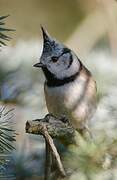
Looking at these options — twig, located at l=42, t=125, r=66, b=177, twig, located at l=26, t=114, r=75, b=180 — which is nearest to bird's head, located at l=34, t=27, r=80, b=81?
twig, located at l=26, t=114, r=75, b=180

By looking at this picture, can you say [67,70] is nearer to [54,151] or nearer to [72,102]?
[72,102]

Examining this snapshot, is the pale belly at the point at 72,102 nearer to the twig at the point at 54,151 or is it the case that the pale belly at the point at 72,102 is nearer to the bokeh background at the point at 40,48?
the bokeh background at the point at 40,48

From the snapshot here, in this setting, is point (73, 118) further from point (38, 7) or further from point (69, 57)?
point (38, 7)

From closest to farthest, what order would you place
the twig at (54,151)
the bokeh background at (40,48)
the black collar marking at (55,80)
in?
1. the twig at (54,151)
2. the bokeh background at (40,48)
3. the black collar marking at (55,80)

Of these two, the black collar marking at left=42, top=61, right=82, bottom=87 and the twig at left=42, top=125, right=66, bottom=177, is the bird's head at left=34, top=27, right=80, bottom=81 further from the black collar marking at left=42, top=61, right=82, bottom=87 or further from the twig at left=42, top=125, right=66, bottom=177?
the twig at left=42, top=125, right=66, bottom=177

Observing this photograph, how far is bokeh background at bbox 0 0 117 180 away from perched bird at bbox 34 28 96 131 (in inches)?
1.9

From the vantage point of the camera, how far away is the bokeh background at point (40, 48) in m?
1.48

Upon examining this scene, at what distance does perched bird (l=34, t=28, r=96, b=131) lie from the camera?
Answer: 1514 mm

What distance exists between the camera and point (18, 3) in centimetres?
198

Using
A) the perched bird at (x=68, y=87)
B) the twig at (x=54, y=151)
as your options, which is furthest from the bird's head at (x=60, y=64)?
the twig at (x=54, y=151)

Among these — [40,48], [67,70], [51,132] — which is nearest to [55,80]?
[67,70]

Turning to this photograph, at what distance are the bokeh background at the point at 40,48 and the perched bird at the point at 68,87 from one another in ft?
0.15

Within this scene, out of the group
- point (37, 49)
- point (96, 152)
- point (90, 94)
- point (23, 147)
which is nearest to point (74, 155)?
point (96, 152)

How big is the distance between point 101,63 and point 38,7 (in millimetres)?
402
